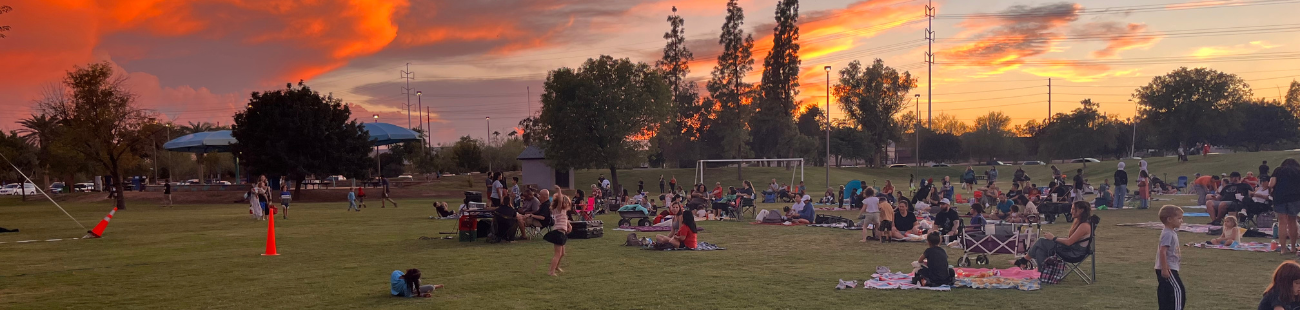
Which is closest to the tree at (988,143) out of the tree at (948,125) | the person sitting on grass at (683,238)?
the tree at (948,125)

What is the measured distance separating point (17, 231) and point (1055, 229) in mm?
27486

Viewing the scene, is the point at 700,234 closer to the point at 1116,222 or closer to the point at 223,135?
the point at 1116,222

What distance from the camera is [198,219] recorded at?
27.3m

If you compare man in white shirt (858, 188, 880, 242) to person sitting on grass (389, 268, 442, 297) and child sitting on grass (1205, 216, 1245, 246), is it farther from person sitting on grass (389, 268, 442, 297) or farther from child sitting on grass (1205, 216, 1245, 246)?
person sitting on grass (389, 268, 442, 297)

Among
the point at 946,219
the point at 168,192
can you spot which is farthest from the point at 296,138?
the point at 946,219

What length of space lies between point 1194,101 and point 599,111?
178 ft

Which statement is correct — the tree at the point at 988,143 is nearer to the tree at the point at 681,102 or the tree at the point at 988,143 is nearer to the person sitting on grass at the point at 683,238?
the tree at the point at 681,102

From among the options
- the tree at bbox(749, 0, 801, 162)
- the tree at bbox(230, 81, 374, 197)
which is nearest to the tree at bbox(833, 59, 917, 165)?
the tree at bbox(749, 0, 801, 162)

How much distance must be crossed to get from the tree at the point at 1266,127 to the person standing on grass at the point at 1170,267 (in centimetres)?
8932

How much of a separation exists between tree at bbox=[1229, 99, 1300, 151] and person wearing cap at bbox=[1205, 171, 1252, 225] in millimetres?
70513

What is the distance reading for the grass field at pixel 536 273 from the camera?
9.60 metres

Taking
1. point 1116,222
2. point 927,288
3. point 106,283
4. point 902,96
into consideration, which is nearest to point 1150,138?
point 902,96

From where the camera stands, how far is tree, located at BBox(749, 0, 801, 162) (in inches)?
2562

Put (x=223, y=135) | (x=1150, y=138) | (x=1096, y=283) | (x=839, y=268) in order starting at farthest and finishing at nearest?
(x=1150, y=138) < (x=223, y=135) < (x=839, y=268) < (x=1096, y=283)
